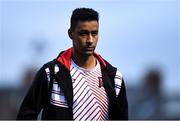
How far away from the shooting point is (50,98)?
642 centimetres

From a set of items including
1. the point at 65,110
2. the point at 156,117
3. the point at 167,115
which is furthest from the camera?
the point at 167,115

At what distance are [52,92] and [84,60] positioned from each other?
0.34 metres

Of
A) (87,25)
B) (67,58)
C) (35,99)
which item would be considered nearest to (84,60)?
(67,58)

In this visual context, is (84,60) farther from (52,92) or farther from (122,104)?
(122,104)

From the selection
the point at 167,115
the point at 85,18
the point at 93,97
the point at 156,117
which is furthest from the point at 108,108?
the point at 167,115

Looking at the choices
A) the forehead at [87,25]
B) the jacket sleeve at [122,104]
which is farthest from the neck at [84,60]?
the jacket sleeve at [122,104]

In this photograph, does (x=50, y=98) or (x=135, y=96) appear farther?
(x=135, y=96)

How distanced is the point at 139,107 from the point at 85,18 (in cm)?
538

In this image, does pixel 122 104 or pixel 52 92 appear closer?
pixel 52 92

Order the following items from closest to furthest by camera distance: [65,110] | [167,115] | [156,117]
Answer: [65,110]
[156,117]
[167,115]

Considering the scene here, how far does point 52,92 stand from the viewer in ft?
21.1

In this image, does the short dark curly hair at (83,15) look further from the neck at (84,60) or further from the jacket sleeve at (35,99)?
the jacket sleeve at (35,99)

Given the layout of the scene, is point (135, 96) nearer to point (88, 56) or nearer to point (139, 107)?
point (139, 107)

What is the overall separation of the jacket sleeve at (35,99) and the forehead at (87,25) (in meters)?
0.43
